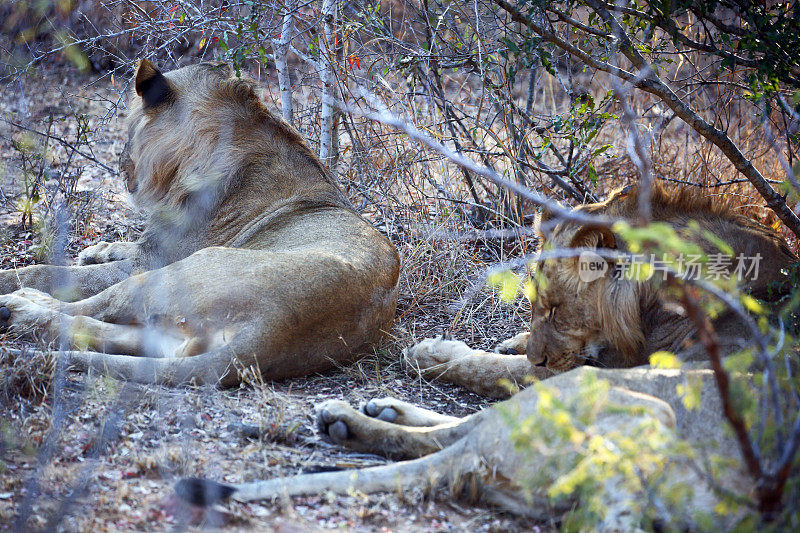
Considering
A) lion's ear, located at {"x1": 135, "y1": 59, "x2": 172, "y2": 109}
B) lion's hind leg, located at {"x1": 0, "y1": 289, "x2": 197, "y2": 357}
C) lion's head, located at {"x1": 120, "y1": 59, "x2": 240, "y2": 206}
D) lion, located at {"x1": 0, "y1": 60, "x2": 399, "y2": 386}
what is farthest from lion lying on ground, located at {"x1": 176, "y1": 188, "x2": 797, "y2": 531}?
lion's ear, located at {"x1": 135, "y1": 59, "x2": 172, "y2": 109}

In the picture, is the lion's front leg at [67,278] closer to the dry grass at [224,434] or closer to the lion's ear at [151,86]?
the dry grass at [224,434]

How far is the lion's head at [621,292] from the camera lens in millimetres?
3318

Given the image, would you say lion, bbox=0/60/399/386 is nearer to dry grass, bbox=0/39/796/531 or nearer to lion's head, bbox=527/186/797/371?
dry grass, bbox=0/39/796/531

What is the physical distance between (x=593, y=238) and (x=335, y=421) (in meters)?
1.32

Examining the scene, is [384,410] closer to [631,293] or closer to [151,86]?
[631,293]

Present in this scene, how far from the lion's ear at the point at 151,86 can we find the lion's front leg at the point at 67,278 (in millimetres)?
1050

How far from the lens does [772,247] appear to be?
11.3ft

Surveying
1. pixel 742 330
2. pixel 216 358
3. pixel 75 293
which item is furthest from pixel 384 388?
pixel 75 293

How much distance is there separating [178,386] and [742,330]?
8.14 feet

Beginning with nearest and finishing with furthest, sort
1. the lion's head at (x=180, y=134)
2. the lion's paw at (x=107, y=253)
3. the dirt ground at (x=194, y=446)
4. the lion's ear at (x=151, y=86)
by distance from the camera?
the dirt ground at (x=194, y=446)
the lion's ear at (x=151, y=86)
the lion's head at (x=180, y=134)
the lion's paw at (x=107, y=253)

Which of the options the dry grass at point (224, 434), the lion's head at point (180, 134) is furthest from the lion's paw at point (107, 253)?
the dry grass at point (224, 434)

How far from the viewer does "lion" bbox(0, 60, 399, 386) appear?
3742 millimetres

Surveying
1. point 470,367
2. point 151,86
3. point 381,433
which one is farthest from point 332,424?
point 151,86

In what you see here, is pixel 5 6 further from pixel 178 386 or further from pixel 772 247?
pixel 772 247
